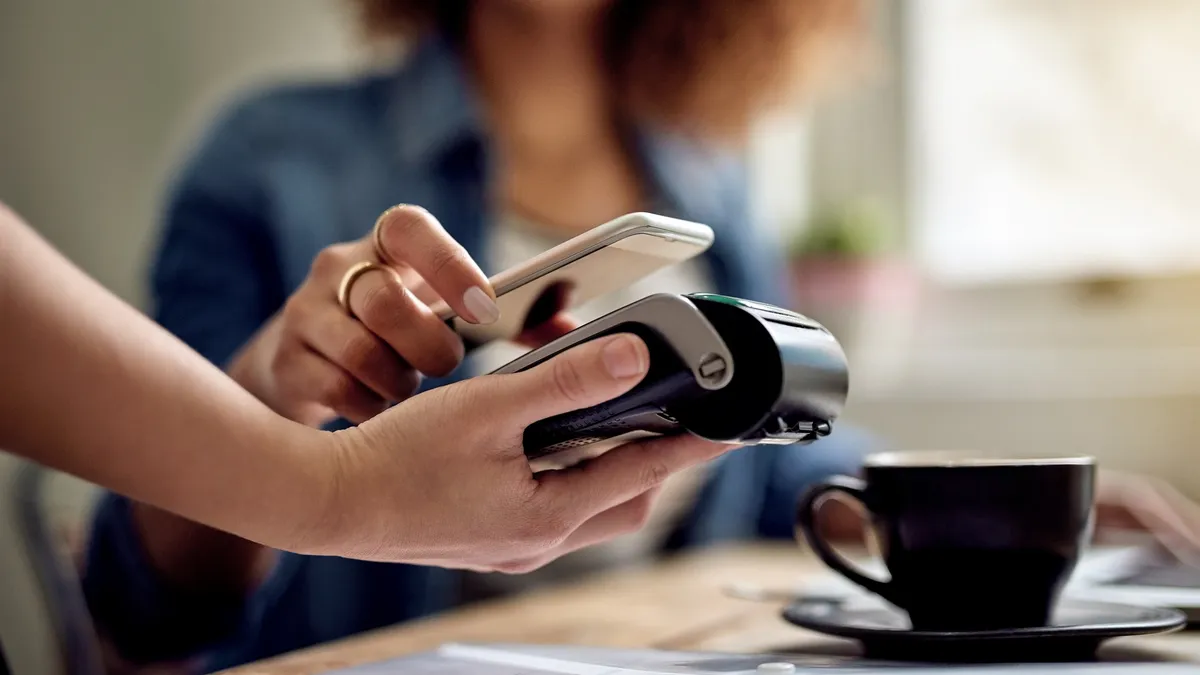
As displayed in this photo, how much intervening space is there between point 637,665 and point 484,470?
101mm

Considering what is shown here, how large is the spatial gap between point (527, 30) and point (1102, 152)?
2.92 feet

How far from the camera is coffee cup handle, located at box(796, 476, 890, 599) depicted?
471 millimetres

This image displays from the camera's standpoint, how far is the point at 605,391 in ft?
1.15

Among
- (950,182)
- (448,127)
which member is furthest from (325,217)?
(950,182)

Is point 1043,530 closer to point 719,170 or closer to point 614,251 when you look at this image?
point 614,251

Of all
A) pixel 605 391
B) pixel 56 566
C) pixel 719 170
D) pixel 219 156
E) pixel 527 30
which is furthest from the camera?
pixel 719 170

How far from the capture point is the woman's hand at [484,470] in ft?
1.16

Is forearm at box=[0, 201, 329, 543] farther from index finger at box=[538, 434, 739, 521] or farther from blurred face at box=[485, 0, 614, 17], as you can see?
blurred face at box=[485, 0, 614, 17]

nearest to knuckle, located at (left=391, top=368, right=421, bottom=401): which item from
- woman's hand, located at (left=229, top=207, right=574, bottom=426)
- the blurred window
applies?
woman's hand, located at (left=229, top=207, right=574, bottom=426)

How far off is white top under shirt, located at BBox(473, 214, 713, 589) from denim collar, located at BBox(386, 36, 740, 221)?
95 millimetres

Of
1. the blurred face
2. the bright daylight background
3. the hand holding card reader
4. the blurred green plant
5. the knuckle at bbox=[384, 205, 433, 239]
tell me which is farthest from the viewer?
the blurred green plant

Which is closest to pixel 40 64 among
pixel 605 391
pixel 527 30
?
pixel 527 30

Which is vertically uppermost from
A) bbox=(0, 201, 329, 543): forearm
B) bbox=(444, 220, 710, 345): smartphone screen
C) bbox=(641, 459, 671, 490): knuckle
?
bbox=(444, 220, 710, 345): smartphone screen

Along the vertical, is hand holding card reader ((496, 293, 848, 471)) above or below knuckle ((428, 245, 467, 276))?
below
